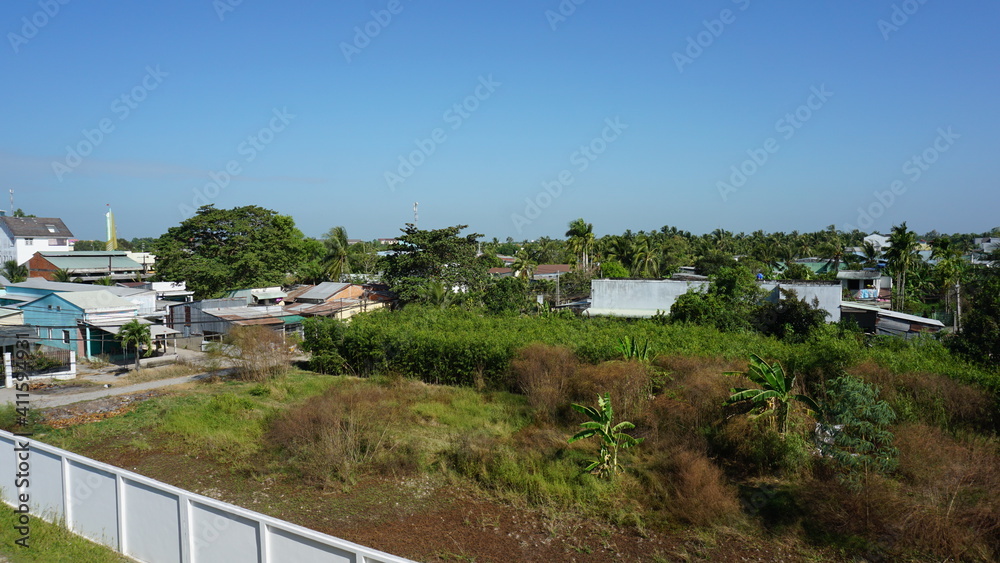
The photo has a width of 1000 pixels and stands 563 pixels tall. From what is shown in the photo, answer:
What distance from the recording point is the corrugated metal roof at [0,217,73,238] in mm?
54781

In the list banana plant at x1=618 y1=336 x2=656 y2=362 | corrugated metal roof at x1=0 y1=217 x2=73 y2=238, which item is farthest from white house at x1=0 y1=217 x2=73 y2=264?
banana plant at x1=618 y1=336 x2=656 y2=362

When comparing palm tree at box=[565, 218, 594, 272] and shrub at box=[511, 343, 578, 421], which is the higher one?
palm tree at box=[565, 218, 594, 272]

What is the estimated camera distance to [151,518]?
6.68 meters

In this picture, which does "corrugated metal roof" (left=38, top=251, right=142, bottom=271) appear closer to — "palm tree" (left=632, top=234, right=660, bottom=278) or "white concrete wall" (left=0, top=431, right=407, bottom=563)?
"palm tree" (left=632, top=234, right=660, bottom=278)

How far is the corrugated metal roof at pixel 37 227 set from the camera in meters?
54.8

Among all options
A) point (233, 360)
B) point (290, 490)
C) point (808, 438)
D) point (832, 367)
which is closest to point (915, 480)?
point (808, 438)

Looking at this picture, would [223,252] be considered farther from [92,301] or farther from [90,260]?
[90,260]

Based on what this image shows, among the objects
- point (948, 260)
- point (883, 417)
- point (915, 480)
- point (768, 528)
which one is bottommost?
point (768, 528)

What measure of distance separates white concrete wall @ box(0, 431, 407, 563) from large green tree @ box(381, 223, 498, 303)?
22153 mm

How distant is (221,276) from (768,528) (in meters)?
35.4

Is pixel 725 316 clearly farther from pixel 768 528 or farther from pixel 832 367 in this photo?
pixel 768 528

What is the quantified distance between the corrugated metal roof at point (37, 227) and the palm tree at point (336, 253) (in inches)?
1194

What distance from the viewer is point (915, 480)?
841 cm

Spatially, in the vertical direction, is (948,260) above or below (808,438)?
above
